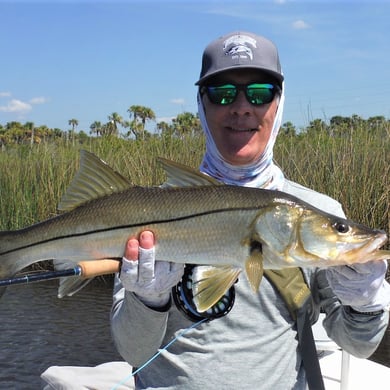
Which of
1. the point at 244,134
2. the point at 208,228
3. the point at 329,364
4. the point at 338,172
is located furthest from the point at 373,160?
the point at 208,228

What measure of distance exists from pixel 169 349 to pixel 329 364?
2.54 meters

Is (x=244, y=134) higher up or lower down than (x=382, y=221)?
higher up

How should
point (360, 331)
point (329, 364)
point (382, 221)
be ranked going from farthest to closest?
point (382, 221)
point (329, 364)
point (360, 331)

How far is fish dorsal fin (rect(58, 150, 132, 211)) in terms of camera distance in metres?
2.34

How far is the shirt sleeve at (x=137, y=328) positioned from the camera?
233 centimetres

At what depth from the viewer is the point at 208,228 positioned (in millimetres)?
2172

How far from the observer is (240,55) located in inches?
101

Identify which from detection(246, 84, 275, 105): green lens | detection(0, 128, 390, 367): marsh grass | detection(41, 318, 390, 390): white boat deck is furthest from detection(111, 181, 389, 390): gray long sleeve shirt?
detection(0, 128, 390, 367): marsh grass

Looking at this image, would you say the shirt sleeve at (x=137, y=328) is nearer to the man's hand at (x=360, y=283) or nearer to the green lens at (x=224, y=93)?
the man's hand at (x=360, y=283)

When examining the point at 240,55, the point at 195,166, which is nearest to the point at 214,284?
the point at 240,55

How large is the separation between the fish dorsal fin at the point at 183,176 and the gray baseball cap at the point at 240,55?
0.57m

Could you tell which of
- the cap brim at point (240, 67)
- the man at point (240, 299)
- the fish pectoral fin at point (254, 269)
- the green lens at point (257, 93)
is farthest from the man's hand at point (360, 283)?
the cap brim at point (240, 67)

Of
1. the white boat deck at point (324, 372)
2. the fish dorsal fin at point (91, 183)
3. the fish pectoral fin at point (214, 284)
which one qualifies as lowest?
the white boat deck at point (324, 372)

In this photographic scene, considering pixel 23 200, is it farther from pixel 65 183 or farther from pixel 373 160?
pixel 373 160
